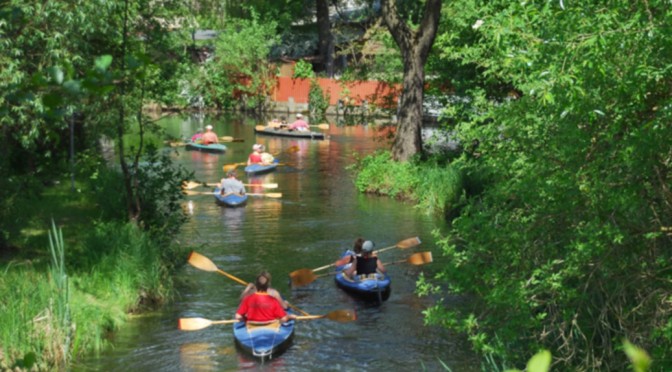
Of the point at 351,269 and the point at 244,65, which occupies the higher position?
the point at 244,65

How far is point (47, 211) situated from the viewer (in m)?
19.9

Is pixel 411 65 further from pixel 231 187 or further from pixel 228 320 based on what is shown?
pixel 228 320

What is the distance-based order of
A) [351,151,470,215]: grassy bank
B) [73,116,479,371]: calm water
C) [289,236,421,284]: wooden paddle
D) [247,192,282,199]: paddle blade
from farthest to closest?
[247,192,282,199]: paddle blade
[351,151,470,215]: grassy bank
[289,236,421,284]: wooden paddle
[73,116,479,371]: calm water

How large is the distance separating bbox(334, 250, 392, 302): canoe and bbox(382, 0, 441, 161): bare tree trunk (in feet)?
35.0

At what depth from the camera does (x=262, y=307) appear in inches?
526

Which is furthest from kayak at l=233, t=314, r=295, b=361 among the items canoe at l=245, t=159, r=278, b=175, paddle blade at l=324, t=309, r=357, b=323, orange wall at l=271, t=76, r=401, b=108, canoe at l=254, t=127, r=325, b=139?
orange wall at l=271, t=76, r=401, b=108

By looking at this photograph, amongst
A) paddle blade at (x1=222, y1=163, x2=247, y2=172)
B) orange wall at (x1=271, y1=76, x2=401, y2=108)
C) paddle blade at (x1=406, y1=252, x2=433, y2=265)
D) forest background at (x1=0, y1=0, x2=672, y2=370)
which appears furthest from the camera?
orange wall at (x1=271, y1=76, x2=401, y2=108)

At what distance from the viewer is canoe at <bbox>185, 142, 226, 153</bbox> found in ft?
119

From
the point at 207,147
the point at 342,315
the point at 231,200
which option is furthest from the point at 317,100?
the point at 342,315

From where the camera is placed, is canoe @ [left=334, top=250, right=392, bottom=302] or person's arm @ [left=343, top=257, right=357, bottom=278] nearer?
canoe @ [left=334, top=250, right=392, bottom=302]

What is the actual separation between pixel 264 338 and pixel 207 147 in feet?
78.9

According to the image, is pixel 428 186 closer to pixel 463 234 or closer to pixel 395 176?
pixel 395 176

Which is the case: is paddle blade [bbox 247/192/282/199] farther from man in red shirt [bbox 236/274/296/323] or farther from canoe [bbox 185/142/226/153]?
man in red shirt [bbox 236/274/296/323]

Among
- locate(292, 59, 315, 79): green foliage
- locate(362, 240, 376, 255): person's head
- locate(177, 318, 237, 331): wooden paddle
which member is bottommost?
locate(177, 318, 237, 331): wooden paddle
